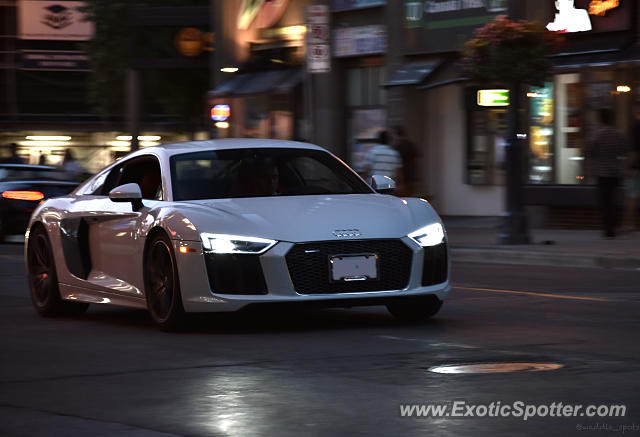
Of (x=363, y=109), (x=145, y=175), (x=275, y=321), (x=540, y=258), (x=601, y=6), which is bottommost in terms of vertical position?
(x=540, y=258)

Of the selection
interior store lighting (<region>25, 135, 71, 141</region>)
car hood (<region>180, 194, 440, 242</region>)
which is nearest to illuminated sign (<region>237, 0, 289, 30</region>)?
car hood (<region>180, 194, 440, 242</region>)

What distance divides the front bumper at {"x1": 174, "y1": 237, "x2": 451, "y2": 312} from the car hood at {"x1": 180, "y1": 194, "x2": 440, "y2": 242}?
128 millimetres

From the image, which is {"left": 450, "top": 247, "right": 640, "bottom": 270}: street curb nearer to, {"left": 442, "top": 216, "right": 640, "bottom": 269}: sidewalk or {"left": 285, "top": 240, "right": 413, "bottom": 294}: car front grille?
{"left": 442, "top": 216, "right": 640, "bottom": 269}: sidewalk

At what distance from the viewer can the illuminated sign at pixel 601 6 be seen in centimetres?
2347

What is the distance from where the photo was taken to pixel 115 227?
34.8 feet

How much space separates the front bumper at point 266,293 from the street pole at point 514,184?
34.2ft

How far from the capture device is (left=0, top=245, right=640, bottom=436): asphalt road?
618cm

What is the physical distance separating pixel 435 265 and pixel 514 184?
34.0ft

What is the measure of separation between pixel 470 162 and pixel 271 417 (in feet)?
76.6

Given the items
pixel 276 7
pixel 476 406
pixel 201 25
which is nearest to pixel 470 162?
pixel 276 7

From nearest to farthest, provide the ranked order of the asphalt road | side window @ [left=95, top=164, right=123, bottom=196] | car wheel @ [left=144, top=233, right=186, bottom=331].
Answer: the asphalt road → car wheel @ [left=144, top=233, right=186, bottom=331] → side window @ [left=95, top=164, right=123, bottom=196]

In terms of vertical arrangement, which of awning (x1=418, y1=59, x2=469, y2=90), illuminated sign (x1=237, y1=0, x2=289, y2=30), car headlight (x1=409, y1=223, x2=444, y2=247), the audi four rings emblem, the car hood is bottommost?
car headlight (x1=409, y1=223, x2=444, y2=247)

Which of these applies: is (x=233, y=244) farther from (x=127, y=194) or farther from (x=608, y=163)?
(x=608, y=163)

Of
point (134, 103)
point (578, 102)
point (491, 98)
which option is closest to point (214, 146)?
point (491, 98)
